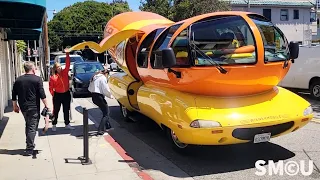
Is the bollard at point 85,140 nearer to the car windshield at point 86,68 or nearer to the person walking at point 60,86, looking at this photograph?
the person walking at point 60,86

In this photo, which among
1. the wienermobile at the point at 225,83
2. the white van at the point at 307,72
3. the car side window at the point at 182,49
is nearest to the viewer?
the wienermobile at the point at 225,83

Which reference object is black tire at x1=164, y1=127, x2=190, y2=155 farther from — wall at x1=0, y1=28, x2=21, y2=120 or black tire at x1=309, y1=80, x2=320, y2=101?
black tire at x1=309, y1=80, x2=320, y2=101

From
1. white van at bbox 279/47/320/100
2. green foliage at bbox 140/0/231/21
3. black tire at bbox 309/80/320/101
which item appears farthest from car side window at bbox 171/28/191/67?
green foliage at bbox 140/0/231/21

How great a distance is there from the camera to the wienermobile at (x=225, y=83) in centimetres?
589

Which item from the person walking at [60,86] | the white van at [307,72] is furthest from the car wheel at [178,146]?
the white van at [307,72]

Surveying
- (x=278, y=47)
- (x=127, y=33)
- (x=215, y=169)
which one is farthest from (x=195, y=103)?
(x=127, y=33)

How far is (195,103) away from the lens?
6.16 meters

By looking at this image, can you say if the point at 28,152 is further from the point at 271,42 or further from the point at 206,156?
the point at 271,42

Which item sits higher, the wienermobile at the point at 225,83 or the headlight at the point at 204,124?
the wienermobile at the point at 225,83

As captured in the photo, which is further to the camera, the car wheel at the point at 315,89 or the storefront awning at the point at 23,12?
the car wheel at the point at 315,89

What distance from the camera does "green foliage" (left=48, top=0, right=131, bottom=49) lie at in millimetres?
71375

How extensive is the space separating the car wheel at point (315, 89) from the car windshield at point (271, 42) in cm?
721

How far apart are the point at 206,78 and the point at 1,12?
4.87 metres

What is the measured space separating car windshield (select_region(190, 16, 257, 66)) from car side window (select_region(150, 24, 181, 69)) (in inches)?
28.6
